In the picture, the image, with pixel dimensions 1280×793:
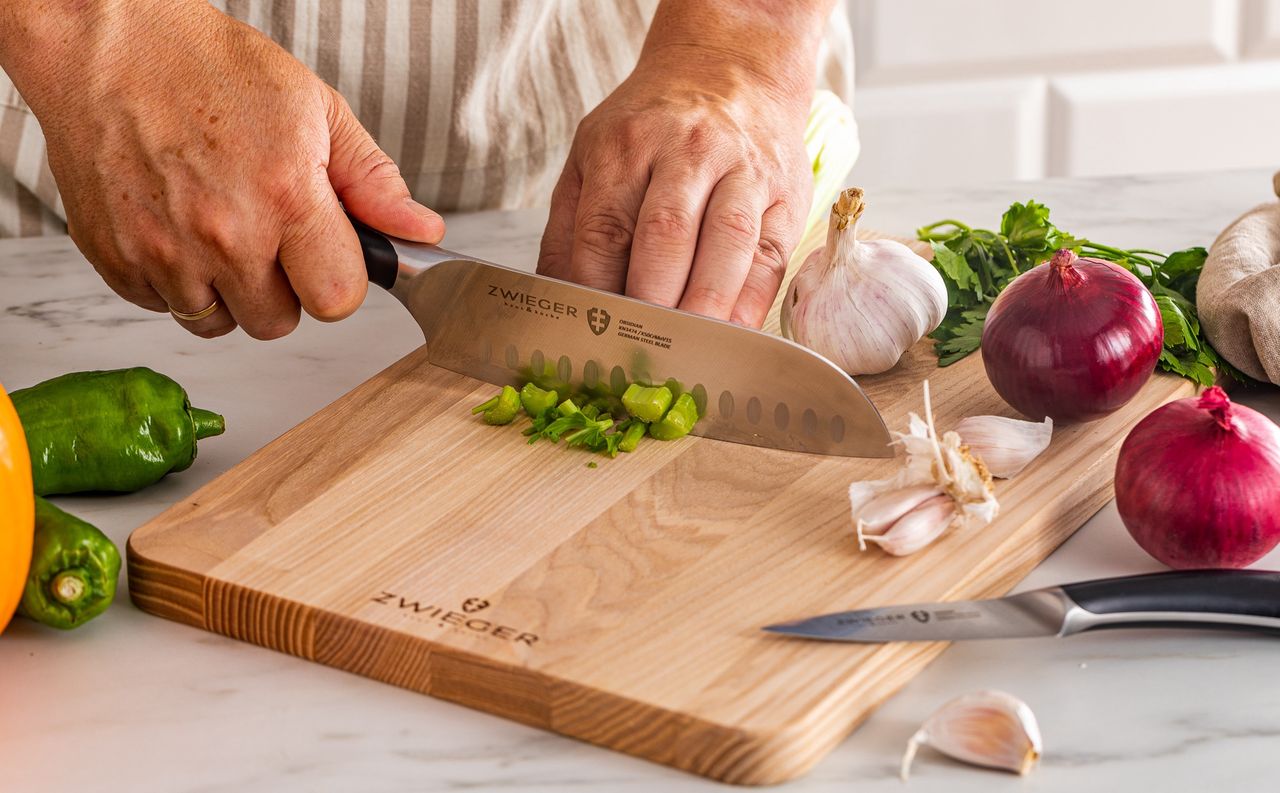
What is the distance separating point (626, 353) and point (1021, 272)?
1.57 feet

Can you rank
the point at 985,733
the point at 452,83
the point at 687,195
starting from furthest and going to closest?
the point at 452,83
the point at 687,195
the point at 985,733

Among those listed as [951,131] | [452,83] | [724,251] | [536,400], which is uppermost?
[452,83]

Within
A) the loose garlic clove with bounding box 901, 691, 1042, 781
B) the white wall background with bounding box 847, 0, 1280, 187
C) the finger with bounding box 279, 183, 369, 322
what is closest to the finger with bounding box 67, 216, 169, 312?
the finger with bounding box 279, 183, 369, 322

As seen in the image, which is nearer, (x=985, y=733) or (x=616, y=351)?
(x=985, y=733)

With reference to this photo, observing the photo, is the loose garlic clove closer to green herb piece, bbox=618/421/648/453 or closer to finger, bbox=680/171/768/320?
green herb piece, bbox=618/421/648/453

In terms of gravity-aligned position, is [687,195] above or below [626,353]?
above

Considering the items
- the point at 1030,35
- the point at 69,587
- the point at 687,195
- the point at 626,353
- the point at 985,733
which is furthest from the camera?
the point at 1030,35

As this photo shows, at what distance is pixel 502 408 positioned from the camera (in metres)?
1.32

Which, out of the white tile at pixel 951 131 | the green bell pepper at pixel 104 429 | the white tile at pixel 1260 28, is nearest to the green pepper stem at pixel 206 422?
the green bell pepper at pixel 104 429

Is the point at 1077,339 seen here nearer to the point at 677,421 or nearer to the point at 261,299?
the point at 677,421

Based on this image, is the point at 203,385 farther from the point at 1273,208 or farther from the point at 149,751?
the point at 1273,208

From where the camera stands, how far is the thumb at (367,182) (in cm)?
135

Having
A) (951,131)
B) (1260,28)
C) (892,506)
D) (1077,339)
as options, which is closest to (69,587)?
(892,506)

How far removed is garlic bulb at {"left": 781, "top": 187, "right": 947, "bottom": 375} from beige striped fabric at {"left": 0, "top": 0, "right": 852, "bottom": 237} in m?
0.71
